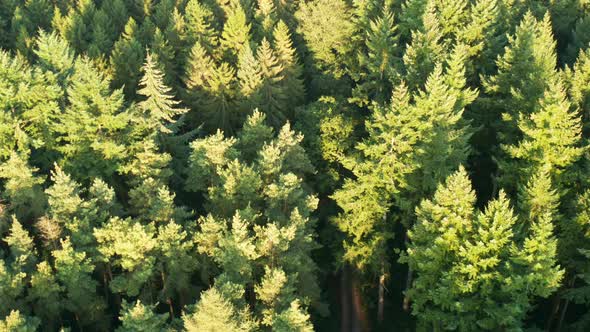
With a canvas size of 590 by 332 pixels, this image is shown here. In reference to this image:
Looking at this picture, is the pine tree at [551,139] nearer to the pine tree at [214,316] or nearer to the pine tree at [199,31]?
the pine tree at [214,316]

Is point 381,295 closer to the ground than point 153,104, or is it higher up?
closer to the ground

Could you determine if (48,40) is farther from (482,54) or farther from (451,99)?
(482,54)

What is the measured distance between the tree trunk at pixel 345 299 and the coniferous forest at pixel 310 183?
0.53 feet

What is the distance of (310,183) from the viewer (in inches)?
1715

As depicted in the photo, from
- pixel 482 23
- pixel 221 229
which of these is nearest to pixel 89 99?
pixel 221 229

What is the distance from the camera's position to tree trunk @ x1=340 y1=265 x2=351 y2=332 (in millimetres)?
39969

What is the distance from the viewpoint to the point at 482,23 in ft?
138

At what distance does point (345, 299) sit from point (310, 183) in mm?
9498

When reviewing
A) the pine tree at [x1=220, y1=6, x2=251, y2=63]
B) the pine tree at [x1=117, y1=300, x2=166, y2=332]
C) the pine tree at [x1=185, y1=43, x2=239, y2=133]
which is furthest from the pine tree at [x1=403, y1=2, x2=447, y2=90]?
the pine tree at [x1=117, y1=300, x2=166, y2=332]

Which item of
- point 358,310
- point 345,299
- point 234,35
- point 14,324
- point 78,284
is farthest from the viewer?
point 234,35

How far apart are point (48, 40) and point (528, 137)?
34.6m

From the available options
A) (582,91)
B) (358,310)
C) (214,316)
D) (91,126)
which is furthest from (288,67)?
(214,316)

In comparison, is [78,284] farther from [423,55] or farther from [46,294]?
[423,55]

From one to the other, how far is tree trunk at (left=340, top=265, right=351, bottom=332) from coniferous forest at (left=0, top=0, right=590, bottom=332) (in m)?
0.16
